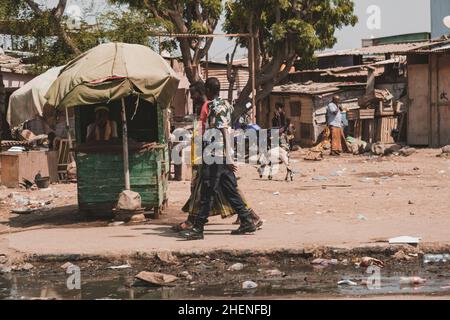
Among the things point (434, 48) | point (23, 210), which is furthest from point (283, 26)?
point (23, 210)

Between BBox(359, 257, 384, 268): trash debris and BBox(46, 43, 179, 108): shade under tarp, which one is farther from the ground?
BBox(46, 43, 179, 108): shade under tarp

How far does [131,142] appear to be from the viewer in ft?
35.1

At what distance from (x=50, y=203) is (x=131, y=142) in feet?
9.74

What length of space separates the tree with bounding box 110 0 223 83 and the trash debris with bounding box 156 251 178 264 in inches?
690

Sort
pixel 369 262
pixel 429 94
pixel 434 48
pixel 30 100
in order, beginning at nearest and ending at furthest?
pixel 369 262
pixel 30 100
pixel 434 48
pixel 429 94

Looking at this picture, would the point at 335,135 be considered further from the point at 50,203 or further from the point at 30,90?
the point at 50,203

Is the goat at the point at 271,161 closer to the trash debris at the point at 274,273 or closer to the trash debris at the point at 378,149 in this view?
the trash debris at the point at 378,149

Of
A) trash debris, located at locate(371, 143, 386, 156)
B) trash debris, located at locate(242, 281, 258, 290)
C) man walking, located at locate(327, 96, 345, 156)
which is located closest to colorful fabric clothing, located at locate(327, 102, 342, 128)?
man walking, located at locate(327, 96, 345, 156)

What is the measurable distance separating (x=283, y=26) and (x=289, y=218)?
16220 millimetres

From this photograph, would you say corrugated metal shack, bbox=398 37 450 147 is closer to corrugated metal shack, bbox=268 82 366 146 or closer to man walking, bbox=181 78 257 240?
corrugated metal shack, bbox=268 82 366 146

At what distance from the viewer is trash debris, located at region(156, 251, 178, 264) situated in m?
8.09

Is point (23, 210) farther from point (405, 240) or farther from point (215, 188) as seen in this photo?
point (405, 240)

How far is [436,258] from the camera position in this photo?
7961 mm
